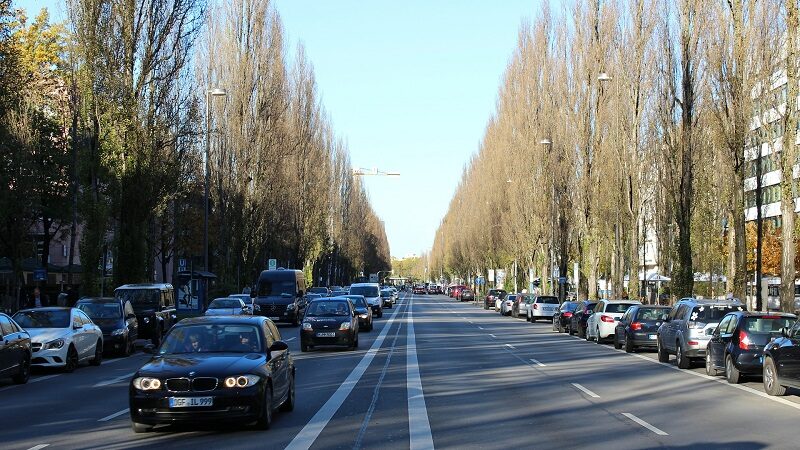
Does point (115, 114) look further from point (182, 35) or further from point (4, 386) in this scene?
point (4, 386)

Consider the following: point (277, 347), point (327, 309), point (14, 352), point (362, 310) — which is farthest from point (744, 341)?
point (362, 310)

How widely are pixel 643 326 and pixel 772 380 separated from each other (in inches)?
482

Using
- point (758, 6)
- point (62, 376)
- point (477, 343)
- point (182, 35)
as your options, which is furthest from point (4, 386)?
point (758, 6)

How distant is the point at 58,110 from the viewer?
163 feet

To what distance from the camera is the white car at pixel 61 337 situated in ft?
72.3

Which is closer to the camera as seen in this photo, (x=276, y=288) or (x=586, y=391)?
(x=586, y=391)

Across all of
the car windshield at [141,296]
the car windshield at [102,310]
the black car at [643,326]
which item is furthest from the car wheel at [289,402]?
the car windshield at [141,296]

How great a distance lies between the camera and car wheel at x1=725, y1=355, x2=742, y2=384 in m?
19.8

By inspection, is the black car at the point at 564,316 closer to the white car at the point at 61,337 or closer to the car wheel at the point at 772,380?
the white car at the point at 61,337

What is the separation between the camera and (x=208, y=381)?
11.6m

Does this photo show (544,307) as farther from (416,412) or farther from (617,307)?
(416,412)

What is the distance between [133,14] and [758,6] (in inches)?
930

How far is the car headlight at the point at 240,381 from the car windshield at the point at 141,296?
21790mm

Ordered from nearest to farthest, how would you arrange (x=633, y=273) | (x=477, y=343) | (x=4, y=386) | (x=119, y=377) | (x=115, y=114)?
(x=4, y=386), (x=119, y=377), (x=477, y=343), (x=115, y=114), (x=633, y=273)
